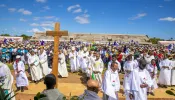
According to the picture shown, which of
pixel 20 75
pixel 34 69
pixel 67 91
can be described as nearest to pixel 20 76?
pixel 20 75

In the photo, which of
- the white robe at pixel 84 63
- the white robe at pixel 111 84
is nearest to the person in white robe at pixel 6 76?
the white robe at pixel 111 84

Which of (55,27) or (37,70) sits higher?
(55,27)

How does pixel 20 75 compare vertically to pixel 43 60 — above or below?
below

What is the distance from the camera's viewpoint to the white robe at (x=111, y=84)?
268 inches

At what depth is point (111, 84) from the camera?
693cm

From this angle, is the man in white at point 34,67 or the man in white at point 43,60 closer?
the man in white at point 34,67

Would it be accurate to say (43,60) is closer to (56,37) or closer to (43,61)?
(43,61)

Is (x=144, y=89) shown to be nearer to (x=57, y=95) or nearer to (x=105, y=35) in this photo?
(x=57, y=95)

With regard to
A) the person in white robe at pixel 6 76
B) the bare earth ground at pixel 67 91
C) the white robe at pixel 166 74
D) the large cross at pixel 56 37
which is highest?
the large cross at pixel 56 37

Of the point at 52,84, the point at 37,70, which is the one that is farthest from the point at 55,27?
the point at 37,70

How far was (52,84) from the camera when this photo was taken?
379cm

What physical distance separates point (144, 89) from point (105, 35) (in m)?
67.1

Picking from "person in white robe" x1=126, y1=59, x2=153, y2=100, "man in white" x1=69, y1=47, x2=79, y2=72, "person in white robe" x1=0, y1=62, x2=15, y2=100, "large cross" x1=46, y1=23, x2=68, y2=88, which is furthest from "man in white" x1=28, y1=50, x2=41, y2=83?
"person in white robe" x1=126, y1=59, x2=153, y2=100

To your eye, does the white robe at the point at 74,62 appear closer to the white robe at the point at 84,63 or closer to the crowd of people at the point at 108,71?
the crowd of people at the point at 108,71
